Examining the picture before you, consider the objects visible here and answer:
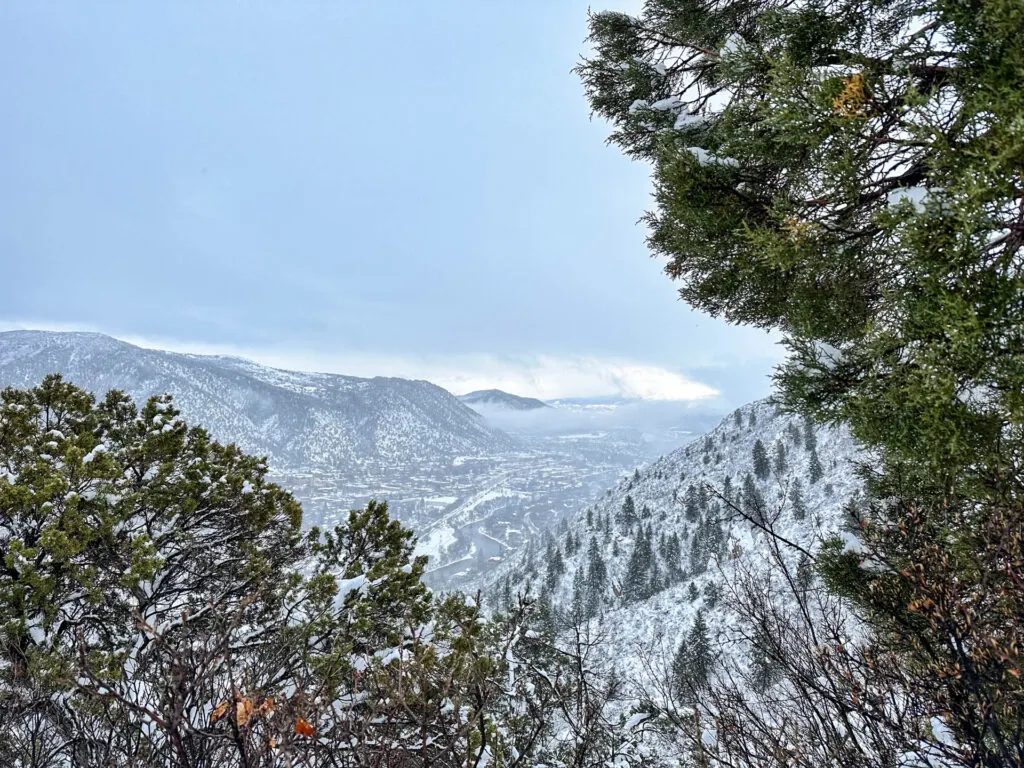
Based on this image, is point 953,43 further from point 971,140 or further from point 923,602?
point 923,602

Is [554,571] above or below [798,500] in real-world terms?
below

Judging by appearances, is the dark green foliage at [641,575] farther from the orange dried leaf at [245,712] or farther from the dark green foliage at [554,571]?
the orange dried leaf at [245,712]

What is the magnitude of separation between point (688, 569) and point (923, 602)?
3737 inches

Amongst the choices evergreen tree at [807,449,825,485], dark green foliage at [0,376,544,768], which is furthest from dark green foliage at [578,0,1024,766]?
evergreen tree at [807,449,825,485]

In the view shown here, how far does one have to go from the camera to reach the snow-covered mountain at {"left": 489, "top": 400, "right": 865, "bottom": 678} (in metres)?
68.1

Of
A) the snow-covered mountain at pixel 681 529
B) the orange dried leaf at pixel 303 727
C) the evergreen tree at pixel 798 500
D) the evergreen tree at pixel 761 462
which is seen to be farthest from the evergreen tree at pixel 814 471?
the orange dried leaf at pixel 303 727

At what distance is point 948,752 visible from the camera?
107 inches

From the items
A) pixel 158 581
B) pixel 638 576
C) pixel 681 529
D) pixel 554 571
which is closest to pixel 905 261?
pixel 158 581

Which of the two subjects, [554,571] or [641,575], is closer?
[641,575]

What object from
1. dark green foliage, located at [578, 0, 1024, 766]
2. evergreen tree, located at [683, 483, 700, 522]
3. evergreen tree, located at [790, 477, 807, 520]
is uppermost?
dark green foliage, located at [578, 0, 1024, 766]

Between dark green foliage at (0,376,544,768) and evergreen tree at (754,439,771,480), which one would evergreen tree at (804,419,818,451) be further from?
dark green foliage at (0,376,544,768)

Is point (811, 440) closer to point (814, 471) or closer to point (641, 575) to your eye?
point (814, 471)

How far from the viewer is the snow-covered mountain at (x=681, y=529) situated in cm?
6806

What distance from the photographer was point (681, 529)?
105562 millimetres
